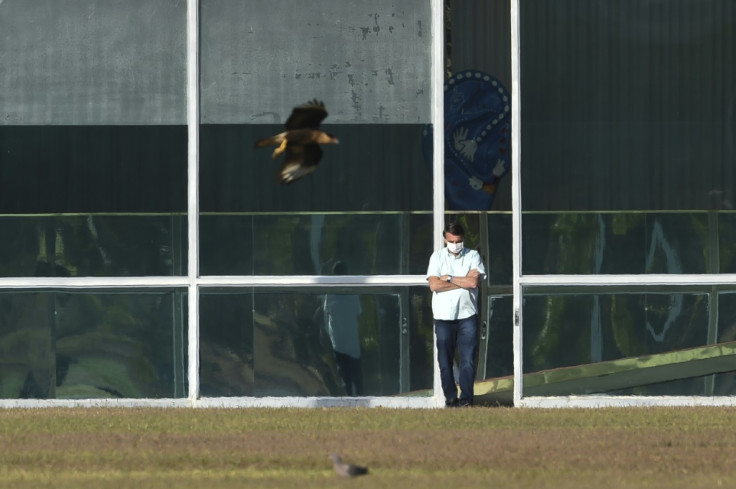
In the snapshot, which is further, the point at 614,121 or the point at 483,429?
the point at 614,121

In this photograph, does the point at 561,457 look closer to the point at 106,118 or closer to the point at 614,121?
the point at 614,121

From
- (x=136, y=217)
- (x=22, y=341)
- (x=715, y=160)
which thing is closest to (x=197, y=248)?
(x=136, y=217)

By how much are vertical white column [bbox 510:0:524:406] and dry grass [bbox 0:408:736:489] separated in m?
0.97

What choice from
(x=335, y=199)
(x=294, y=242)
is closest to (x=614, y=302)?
(x=335, y=199)

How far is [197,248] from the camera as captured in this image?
52.2 feet

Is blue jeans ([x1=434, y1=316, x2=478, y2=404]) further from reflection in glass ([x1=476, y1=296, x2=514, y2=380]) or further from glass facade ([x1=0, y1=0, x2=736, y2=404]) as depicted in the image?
reflection in glass ([x1=476, y1=296, x2=514, y2=380])

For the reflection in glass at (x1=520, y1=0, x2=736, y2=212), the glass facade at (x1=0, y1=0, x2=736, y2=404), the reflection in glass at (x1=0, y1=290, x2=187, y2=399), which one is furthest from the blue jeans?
the reflection in glass at (x1=0, y1=290, x2=187, y2=399)

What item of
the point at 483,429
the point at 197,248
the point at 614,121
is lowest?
the point at 483,429

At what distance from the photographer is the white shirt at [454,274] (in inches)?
610

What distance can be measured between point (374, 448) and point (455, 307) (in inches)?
134

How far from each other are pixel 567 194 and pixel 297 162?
2320mm

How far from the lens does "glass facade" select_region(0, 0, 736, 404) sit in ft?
52.2

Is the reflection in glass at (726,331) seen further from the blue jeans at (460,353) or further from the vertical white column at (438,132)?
the vertical white column at (438,132)

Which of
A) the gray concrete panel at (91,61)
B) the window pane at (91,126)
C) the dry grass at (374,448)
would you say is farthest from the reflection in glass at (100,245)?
the dry grass at (374,448)
